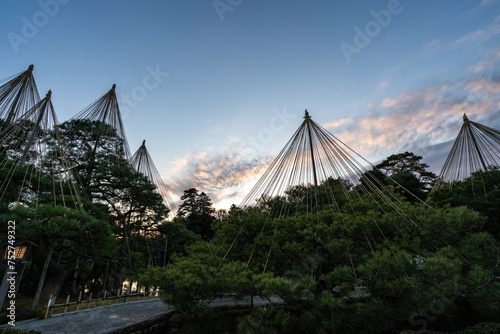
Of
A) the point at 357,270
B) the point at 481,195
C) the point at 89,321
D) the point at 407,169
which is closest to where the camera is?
the point at 357,270

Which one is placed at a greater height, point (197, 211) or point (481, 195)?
point (197, 211)

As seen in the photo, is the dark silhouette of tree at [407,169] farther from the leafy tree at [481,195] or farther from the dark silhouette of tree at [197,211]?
the dark silhouette of tree at [197,211]

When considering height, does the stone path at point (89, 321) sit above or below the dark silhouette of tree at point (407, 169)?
below

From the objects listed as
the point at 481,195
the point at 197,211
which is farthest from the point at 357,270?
the point at 197,211

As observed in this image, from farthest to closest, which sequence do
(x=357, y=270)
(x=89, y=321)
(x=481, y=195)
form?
(x=481, y=195), (x=89, y=321), (x=357, y=270)

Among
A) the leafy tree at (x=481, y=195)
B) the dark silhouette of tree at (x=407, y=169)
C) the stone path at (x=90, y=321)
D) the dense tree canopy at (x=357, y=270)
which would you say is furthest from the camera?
the dark silhouette of tree at (x=407, y=169)

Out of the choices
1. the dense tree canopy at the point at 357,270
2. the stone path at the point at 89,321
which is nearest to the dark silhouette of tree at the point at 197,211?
the stone path at the point at 89,321

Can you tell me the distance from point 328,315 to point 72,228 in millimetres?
7460

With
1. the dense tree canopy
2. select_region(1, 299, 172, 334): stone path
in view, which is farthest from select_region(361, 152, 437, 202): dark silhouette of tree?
select_region(1, 299, 172, 334): stone path

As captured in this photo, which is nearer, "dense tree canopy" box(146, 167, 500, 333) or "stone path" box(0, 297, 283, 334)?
"dense tree canopy" box(146, 167, 500, 333)

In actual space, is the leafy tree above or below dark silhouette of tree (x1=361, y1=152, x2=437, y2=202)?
below

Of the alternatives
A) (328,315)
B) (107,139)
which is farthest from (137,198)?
(328,315)

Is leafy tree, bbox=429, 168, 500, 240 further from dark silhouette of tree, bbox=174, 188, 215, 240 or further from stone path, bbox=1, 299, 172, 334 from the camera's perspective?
dark silhouette of tree, bbox=174, 188, 215, 240

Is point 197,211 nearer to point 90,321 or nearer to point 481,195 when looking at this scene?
point 90,321
